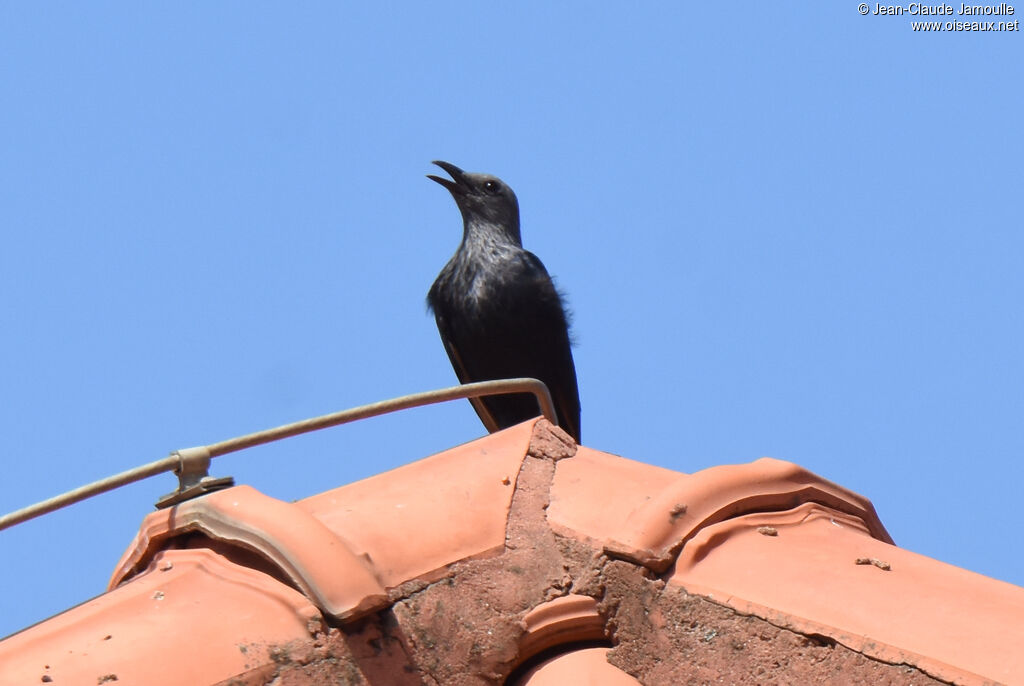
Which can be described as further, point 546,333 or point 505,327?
point 546,333

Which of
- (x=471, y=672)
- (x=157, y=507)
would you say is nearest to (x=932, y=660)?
(x=471, y=672)

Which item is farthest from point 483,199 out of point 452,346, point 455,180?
point 452,346

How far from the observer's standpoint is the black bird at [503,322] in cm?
640

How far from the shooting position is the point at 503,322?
6.37 metres

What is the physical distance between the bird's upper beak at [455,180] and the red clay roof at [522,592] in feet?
15.6

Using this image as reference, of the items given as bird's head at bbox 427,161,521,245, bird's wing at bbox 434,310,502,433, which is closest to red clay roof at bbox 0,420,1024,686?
bird's wing at bbox 434,310,502,433

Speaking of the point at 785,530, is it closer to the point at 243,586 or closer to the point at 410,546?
the point at 410,546

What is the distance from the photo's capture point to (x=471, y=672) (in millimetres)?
2100

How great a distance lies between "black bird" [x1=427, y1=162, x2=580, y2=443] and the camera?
252 inches

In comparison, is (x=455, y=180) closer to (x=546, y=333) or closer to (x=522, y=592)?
(x=546, y=333)

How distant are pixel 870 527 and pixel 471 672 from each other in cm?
106

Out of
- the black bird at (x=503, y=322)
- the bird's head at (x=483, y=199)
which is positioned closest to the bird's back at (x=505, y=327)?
the black bird at (x=503, y=322)

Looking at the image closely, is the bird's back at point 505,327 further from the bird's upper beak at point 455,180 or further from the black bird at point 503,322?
the bird's upper beak at point 455,180

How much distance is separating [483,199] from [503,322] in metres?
1.05
